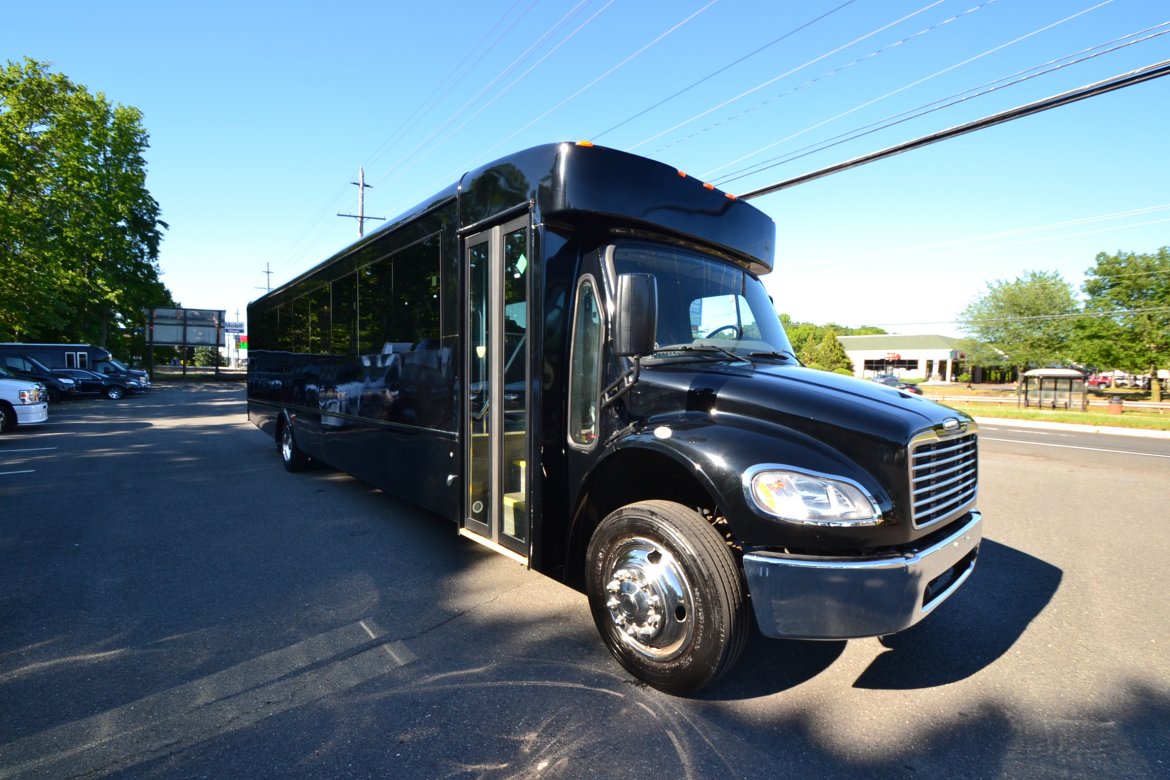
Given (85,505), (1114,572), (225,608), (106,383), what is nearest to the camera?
(225,608)

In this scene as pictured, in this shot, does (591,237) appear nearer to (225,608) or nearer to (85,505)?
(225,608)

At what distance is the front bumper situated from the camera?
248 cm

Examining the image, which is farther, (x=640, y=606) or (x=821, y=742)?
(x=640, y=606)

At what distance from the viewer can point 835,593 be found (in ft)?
8.17

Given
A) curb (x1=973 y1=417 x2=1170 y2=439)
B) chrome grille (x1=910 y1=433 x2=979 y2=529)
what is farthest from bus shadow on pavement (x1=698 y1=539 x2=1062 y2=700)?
curb (x1=973 y1=417 x2=1170 y2=439)

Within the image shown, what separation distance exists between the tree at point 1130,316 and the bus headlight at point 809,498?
157ft

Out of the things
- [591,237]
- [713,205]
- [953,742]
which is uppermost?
[713,205]

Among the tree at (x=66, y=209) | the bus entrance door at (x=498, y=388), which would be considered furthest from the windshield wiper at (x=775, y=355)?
the tree at (x=66, y=209)

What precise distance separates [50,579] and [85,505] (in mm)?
2826

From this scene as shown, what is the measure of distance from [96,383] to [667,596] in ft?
106

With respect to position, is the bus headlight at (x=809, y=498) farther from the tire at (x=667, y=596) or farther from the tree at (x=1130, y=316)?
the tree at (x=1130, y=316)

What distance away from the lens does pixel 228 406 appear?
23.3 metres

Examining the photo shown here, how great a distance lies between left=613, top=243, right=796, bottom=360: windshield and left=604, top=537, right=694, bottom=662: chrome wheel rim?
116cm

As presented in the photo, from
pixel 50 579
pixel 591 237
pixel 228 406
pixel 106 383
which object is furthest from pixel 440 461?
pixel 106 383
